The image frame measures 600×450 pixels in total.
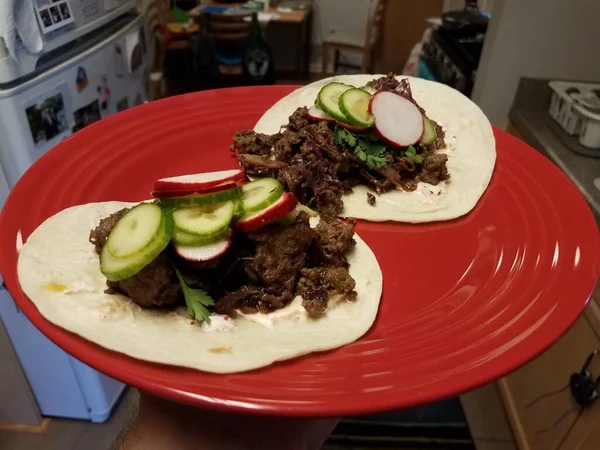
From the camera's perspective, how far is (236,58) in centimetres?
716

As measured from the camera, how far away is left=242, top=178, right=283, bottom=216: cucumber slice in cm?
134

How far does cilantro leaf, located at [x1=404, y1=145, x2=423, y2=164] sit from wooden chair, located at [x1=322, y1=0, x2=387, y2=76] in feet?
20.0

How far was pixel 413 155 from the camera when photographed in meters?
1.95

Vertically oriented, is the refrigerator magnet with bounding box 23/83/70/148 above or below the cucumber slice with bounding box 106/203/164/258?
below

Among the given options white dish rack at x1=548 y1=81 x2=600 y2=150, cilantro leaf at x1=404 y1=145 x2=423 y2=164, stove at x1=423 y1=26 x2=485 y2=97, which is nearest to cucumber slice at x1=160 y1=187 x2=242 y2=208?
cilantro leaf at x1=404 y1=145 x2=423 y2=164

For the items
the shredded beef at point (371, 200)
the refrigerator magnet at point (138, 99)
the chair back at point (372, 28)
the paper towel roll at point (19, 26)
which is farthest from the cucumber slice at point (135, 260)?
the chair back at point (372, 28)

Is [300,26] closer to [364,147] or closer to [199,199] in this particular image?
[364,147]

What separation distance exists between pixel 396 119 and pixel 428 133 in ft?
0.59

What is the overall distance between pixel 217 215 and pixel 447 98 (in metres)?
1.48

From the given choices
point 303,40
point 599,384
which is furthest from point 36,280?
point 303,40

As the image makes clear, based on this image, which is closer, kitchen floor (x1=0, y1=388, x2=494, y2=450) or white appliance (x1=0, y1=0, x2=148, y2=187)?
white appliance (x1=0, y1=0, x2=148, y2=187)

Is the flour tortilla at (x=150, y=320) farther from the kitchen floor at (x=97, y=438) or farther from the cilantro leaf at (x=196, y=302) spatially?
the kitchen floor at (x=97, y=438)

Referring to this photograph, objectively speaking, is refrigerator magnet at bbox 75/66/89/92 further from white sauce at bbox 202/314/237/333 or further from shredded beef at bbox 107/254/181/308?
white sauce at bbox 202/314/237/333

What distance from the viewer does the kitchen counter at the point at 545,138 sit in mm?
2551
